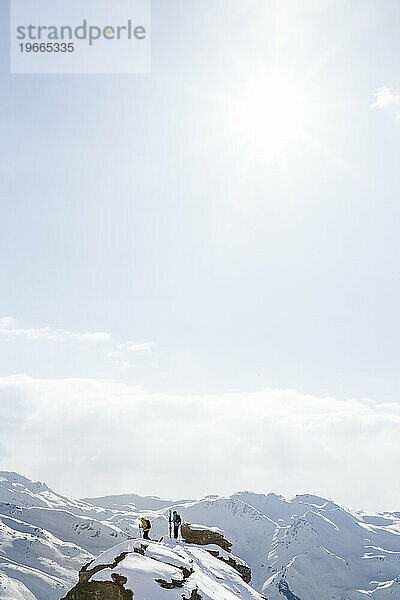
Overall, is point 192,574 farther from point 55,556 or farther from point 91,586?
point 55,556

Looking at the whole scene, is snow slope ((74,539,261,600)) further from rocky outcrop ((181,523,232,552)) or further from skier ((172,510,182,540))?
rocky outcrop ((181,523,232,552))

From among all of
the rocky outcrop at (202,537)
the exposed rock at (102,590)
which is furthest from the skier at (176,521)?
the exposed rock at (102,590)

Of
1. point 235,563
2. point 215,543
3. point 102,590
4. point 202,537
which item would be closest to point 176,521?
point 202,537

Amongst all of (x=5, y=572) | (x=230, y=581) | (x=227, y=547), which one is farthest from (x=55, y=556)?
(x=230, y=581)

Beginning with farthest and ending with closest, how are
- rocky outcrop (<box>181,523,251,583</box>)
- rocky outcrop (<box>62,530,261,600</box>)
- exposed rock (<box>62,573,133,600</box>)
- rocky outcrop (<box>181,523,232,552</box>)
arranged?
Answer: rocky outcrop (<box>181,523,232,552</box>) < rocky outcrop (<box>181,523,251,583</box>) < rocky outcrop (<box>62,530,261,600</box>) < exposed rock (<box>62,573,133,600</box>)

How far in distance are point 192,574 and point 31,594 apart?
132m

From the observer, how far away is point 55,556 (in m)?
185

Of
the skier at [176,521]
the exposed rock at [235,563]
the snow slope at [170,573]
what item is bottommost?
the exposed rock at [235,563]

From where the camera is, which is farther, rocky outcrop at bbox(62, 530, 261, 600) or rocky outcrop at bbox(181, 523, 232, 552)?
rocky outcrop at bbox(181, 523, 232, 552)

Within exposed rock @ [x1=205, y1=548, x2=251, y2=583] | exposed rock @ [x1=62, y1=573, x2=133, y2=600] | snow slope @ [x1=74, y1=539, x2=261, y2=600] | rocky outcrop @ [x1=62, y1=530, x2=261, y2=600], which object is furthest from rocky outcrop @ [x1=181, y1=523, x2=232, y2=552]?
exposed rock @ [x1=62, y1=573, x2=133, y2=600]

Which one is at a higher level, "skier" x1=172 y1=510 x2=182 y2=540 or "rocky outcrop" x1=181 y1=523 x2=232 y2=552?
"skier" x1=172 y1=510 x2=182 y2=540

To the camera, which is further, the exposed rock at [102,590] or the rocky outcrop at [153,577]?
the rocky outcrop at [153,577]

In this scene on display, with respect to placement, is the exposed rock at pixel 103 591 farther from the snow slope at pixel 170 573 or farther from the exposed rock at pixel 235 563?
the exposed rock at pixel 235 563

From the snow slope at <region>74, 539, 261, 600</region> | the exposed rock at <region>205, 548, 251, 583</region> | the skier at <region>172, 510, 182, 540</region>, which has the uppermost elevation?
the snow slope at <region>74, 539, 261, 600</region>
